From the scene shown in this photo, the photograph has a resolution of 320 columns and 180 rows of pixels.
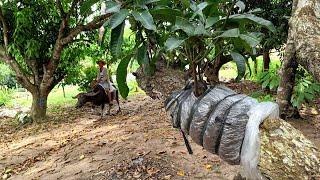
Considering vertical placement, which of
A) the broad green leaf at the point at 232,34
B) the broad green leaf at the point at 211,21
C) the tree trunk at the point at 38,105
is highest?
the broad green leaf at the point at 211,21

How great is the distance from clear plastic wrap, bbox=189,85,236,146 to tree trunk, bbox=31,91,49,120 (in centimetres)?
709

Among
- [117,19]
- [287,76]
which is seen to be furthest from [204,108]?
[287,76]

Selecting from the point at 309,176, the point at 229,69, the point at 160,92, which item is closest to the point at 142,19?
the point at 160,92

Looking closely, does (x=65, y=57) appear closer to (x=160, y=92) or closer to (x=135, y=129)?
(x=135, y=129)

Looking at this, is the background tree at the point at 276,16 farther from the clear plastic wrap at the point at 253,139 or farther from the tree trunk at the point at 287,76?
the clear plastic wrap at the point at 253,139

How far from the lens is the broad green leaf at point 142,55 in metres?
1.93

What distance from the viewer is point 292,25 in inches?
95.0

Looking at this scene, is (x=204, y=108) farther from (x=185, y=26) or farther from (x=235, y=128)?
(x=185, y=26)

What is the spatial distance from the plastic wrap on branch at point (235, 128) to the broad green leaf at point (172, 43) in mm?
360

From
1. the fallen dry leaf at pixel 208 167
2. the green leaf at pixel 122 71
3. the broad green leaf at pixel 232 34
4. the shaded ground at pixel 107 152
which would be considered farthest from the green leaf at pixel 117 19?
the fallen dry leaf at pixel 208 167

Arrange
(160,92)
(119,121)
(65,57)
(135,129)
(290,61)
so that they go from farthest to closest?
(65,57) < (119,121) < (135,129) < (290,61) < (160,92)

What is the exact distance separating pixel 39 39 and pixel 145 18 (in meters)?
7.11

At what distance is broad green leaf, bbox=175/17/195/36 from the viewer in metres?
1.71

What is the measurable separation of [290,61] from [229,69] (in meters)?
14.4
